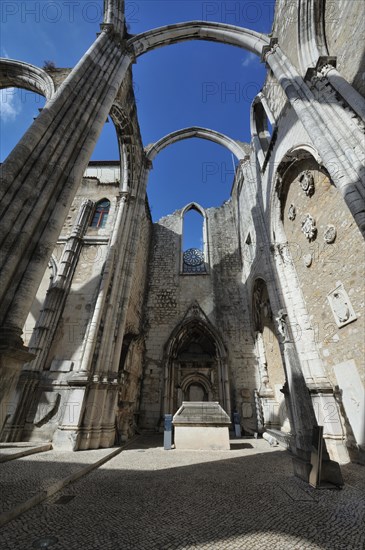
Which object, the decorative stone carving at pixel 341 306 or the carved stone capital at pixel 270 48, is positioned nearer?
the decorative stone carving at pixel 341 306

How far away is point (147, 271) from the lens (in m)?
12.2

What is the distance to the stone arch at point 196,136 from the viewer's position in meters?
11.1

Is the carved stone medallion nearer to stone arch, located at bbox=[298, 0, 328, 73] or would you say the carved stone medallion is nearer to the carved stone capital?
stone arch, located at bbox=[298, 0, 328, 73]

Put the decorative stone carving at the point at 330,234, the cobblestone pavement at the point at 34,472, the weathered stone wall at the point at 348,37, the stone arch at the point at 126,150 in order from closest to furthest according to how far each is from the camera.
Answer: the cobblestone pavement at the point at 34,472 → the weathered stone wall at the point at 348,37 → the decorative stone carving at the point at 330,234 → the stone arch at the point at 126,150

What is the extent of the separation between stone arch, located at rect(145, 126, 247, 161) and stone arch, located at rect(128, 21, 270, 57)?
141 inches

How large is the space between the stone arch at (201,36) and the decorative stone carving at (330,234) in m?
6.73

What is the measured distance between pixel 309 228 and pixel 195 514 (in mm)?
5599

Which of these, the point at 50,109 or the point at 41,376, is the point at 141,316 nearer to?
the point at 41,376

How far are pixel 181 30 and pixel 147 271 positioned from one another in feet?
32.3

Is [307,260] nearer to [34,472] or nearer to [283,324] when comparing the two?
[283,324]

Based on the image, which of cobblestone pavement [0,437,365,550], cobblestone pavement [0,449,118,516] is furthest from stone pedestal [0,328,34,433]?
cobblestone pavement [0,437,365,550]

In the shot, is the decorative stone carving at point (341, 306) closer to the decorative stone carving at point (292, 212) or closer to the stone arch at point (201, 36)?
the decorative stone carving at point (292, 212)

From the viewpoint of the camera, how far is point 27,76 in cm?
755

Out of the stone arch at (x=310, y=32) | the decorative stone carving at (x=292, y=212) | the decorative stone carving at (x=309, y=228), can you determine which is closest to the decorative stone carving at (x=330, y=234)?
the decorative stone carving at (x=309, y=228)
